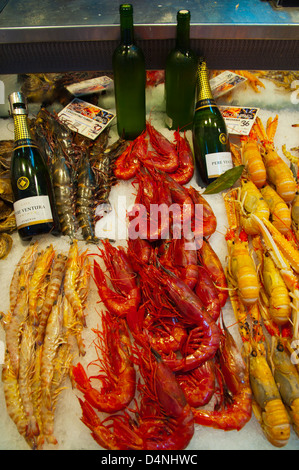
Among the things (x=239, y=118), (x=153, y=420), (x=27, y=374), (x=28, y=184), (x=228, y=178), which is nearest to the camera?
(x=153, y=420)

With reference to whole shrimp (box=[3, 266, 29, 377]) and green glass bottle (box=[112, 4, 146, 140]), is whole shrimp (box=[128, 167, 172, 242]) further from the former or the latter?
whole shrimp (box=[3, 266, 29, 377])

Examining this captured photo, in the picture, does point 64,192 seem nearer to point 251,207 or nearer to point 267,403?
point 251,207

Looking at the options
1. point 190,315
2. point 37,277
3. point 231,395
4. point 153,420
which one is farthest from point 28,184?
point 231,395

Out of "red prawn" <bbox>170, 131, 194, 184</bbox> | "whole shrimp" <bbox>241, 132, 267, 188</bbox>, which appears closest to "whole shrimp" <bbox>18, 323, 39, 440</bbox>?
"red prawn" <bbox>170, 131, 194, 184</bbox>

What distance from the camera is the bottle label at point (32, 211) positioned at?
5.85ft

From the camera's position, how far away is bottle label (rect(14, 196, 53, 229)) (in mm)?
1784

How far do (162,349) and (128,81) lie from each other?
1.53 metres

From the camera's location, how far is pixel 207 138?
2074mm

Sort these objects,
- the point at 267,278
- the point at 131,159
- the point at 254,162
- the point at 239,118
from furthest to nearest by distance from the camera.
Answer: the point at 239,118, the point at 131,159, the point at 254,162, the point at 267,278

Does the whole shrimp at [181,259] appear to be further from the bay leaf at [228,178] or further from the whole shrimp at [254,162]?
the whole shrimp at [254,162]

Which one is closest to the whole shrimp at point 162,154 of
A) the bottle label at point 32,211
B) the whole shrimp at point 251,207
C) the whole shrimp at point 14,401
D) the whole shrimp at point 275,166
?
the whole shrimp at point 251,207

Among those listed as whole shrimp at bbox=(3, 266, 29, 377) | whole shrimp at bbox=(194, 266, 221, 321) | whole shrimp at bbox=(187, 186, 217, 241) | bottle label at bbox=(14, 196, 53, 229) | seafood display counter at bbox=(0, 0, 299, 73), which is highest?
seafood display counter at bbox=(0, 0, 299, 73)

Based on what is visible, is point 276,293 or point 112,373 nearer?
point 112,373

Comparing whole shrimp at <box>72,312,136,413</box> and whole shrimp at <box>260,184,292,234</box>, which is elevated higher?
whole shrimp at <box>260,184,292,234</box>
